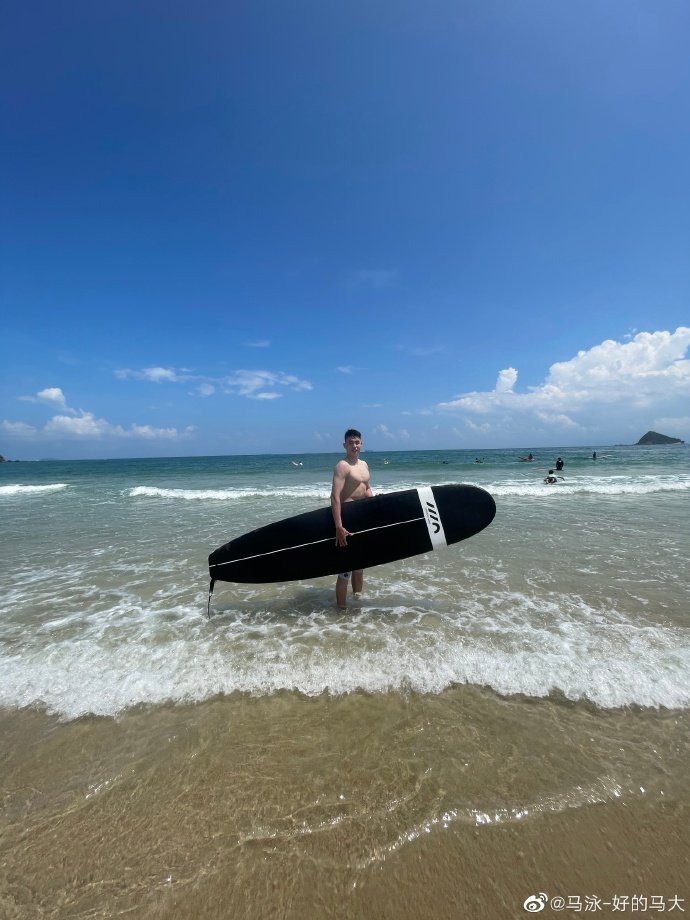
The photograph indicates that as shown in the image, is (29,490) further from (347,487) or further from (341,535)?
(341,535)

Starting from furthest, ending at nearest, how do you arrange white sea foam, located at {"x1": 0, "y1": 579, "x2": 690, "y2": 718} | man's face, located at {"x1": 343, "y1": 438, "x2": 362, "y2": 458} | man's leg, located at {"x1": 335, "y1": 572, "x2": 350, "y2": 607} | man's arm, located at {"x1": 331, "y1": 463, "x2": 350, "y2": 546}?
man's leg, located at {"x1": 335, "y1": 572, "x2": 350, "y2": 607}
man's face, located at {"x1": 343, "y1": 438, "x2": 362, "y2": 458}
man's arm, located at {"x1": 331, "y1": 463, "x2": 350, "y2": 546}
white sea foam, located at {"x1": 0, "y1": 579, "x2": 690, "y2": 718}

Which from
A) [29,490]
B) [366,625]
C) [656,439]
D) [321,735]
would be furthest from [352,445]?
[656,439]

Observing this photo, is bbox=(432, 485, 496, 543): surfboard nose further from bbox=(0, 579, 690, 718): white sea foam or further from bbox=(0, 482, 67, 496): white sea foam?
bbox=(0, 482, 67, 496): white sea foam

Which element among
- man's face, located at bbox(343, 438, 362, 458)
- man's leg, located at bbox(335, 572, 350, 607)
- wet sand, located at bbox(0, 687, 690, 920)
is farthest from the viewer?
man's leg, located at bbox(335, 572, 350, 607)

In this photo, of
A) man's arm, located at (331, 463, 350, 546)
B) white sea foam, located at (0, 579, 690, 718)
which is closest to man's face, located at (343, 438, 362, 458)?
man's arm, located at (331, 463, 350, 546)

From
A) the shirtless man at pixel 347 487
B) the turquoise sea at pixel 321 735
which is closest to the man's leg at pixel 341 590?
the shirtless man at pixel 347 487

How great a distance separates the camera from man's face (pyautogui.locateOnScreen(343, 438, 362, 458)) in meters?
4.95

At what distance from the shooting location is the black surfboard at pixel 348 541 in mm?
5125

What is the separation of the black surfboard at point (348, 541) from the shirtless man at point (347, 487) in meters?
0.14

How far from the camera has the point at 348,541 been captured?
5066 millimetres

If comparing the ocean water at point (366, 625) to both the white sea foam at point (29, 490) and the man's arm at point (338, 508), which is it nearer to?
the man's arm at point (338, 508)

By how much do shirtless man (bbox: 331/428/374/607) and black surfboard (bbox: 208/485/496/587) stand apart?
14cm

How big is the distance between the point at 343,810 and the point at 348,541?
299 centimetres

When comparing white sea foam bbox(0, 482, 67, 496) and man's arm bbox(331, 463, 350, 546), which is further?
white sea foam bbox(0, 482, 67, 496)
